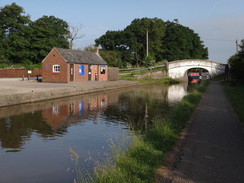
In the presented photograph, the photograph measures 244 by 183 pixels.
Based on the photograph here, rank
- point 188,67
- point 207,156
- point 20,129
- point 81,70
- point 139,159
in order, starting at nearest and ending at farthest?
1. point 139,159
2. point 207,156
3. point 20,129
4. point 81,70
5. point 188,67

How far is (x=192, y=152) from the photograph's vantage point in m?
6.94

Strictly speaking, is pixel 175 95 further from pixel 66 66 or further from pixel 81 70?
pixel 81 70

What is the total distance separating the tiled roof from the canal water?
60.1 ft

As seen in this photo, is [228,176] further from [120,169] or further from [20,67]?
[20,67]

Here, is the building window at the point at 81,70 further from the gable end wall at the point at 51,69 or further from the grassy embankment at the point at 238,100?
the grassy embankment at the point at 238,100

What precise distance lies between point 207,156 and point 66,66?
2891 centimetres

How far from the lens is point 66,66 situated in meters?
33.8

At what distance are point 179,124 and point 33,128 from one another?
5622mm

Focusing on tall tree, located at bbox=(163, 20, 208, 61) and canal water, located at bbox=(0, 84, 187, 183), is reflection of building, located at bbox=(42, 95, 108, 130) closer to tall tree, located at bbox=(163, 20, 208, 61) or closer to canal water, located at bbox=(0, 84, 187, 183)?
canal water, located at bbox=(0, 84, 187, 183)

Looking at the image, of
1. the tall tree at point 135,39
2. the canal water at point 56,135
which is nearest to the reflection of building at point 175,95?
the canal water at point 56,135

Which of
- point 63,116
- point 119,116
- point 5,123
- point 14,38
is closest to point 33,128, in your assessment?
point 5,123

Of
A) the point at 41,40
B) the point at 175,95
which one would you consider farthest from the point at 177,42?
the point at 175,95

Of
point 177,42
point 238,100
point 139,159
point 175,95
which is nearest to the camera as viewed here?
point 139,159

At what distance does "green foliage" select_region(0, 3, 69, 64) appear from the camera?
5084cm
